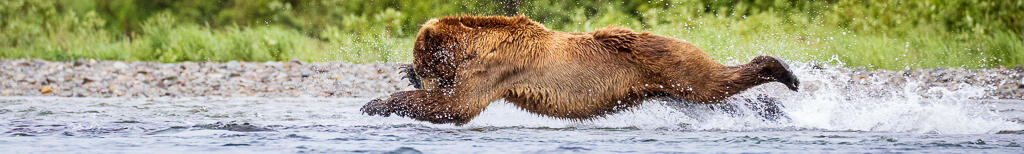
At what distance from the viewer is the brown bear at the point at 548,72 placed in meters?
4.94

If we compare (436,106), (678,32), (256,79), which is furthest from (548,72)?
(678,32)

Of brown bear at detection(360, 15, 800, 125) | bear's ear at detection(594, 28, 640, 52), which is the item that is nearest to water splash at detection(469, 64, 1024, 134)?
brown bear at detection(360, 15, 800, 125)

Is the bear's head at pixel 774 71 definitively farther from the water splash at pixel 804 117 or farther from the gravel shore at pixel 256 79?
the gravel shore at pixel 256 79

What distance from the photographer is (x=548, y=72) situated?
4.95 m

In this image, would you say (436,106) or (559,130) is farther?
(559,130)

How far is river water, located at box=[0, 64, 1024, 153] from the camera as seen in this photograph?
14.6 feet

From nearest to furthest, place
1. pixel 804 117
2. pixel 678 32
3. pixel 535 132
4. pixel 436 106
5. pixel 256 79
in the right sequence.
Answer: pixel 436 106
pixel 535 132
pixel 804 117
pixel 256 79
pixel 678 32

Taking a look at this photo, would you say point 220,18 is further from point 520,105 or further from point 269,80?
point 520,105

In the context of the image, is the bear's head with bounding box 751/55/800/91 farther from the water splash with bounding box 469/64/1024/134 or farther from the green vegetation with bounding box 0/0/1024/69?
the green vegetation with bounding box 0/0/1024/69

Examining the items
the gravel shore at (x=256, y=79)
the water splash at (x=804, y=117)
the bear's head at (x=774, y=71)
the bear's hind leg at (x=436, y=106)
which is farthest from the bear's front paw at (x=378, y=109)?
the gravel shore at (x=256, y=79)

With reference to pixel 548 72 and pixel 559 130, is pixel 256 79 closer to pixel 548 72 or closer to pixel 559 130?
pixel 559 130

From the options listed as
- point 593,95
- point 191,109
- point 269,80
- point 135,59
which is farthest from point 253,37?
point 593,95

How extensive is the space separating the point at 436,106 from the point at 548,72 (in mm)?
525

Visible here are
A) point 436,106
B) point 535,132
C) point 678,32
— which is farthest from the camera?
point 678,32
